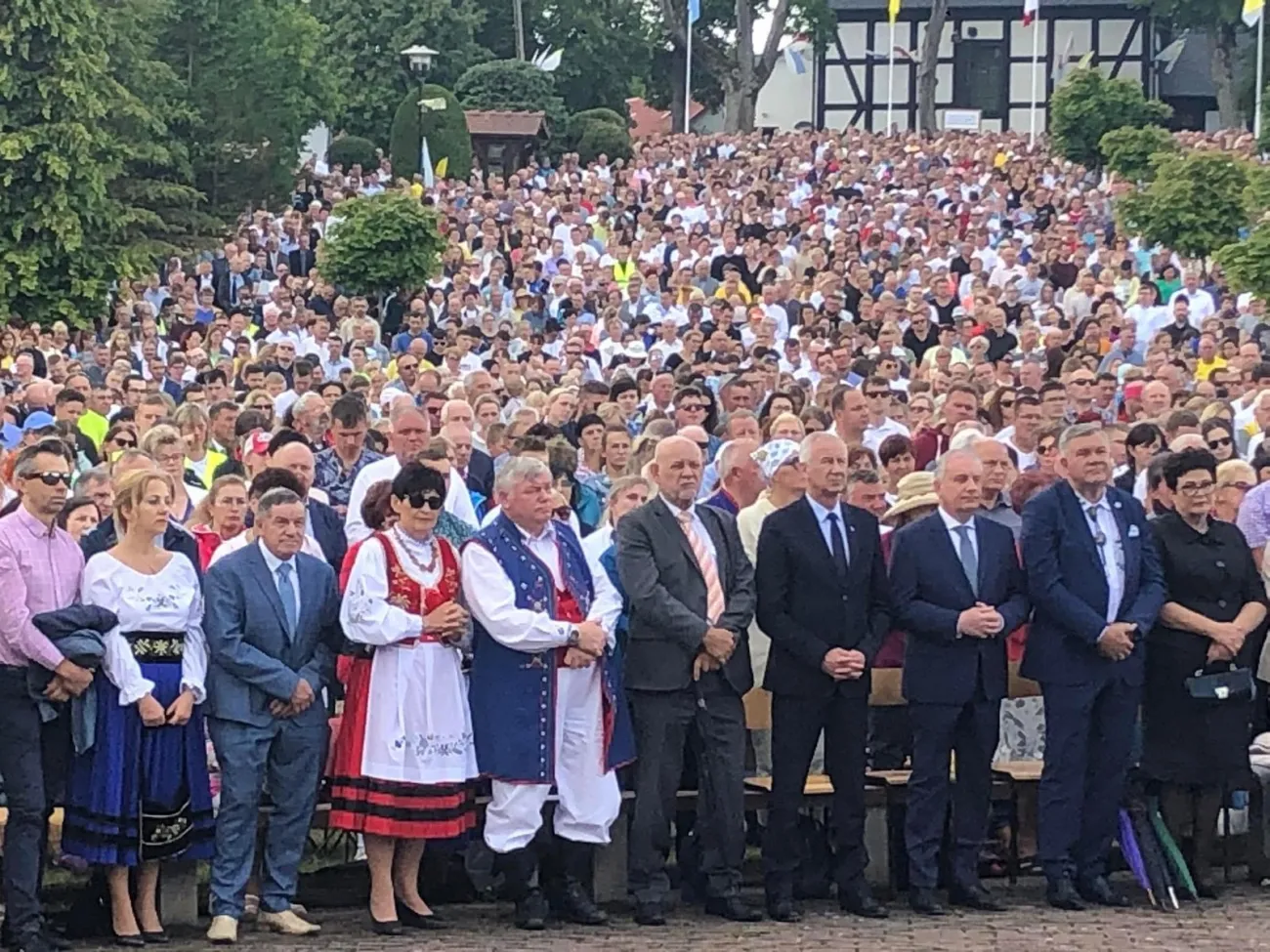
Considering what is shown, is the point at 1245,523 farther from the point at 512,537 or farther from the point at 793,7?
the point at 793,7

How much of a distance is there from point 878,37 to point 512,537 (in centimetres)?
6285

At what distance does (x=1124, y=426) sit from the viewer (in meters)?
13.2

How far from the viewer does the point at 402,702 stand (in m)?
8.76

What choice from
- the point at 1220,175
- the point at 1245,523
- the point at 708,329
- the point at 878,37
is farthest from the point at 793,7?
the point at 1245,523

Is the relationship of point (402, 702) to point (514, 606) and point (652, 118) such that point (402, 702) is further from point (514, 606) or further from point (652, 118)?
A: point (652, 118)

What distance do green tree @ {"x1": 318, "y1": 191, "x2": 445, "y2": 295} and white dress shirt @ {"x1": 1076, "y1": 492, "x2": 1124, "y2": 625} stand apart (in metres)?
17.6

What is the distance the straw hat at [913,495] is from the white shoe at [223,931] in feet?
11.2

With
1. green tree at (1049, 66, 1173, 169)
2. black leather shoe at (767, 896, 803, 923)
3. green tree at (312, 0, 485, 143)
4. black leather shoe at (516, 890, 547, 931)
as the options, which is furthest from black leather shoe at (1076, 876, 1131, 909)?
green tree at (312, 0, 485, 143)

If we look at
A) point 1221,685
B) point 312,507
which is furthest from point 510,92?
point 1221,685

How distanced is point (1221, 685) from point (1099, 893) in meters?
0.98

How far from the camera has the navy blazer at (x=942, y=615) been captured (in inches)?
360

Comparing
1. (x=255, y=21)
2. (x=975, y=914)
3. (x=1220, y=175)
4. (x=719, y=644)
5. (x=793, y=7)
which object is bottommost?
(x=975, y=914)

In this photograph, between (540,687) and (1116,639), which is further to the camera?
(1116,639)

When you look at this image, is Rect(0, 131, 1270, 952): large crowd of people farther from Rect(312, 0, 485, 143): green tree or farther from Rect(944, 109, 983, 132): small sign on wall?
Rect(944, 109, 983, 132): small sign on wall
